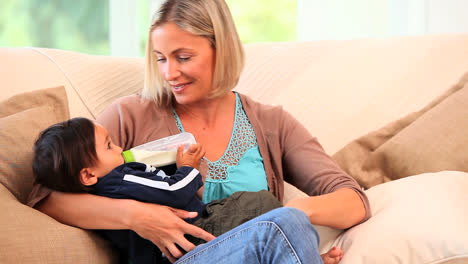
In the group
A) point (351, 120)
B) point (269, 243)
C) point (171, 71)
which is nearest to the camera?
point (269, 243)

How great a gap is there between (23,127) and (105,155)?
27 centimetres

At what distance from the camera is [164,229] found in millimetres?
1282

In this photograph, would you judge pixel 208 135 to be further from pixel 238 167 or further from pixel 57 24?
pixel 57 24

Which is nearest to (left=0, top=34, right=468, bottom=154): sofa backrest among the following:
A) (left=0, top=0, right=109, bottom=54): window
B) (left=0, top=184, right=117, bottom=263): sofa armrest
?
(left=0, top=184, right=117, bottom=263): sofa armrest

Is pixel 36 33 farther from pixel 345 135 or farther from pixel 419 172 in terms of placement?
pixel 419 172

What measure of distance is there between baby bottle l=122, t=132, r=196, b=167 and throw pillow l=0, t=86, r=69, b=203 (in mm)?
257

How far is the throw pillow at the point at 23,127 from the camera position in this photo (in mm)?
1354

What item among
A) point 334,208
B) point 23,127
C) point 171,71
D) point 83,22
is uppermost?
point 83,22

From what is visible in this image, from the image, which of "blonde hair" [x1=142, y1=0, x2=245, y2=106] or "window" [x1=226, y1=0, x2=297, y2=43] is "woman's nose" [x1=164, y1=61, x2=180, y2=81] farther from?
"window" [x1=226, y1=0, x2=297, y2=43]

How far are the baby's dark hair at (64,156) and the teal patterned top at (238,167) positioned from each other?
41 cm

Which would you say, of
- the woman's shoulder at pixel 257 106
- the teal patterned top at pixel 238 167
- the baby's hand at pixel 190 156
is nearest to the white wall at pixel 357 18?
the woman's shoulder at pixel 257 106

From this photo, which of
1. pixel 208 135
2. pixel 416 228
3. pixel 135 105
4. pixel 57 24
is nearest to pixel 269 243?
pixel 416 228

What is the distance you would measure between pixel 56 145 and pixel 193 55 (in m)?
0.53

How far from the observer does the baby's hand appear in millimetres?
1487
